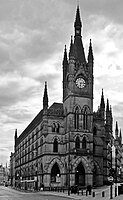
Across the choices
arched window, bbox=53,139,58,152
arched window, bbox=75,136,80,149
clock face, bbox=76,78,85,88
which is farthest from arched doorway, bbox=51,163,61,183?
clock face, bbox=76,78,85,88

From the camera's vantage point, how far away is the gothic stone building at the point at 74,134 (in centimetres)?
8894

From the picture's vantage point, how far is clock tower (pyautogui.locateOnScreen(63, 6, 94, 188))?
89.1m

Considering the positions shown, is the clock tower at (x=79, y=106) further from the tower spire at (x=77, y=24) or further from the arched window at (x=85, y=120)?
the tower spire at (x=77, y=24)

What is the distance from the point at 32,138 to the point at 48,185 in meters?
29.3

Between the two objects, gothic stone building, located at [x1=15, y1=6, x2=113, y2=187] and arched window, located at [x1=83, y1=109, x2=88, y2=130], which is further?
arched window, located at [x1=83, y1=109, x2=88, y2=130]

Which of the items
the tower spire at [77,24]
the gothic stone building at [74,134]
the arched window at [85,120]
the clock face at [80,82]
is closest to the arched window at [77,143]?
the gothic stone building at [74,134]

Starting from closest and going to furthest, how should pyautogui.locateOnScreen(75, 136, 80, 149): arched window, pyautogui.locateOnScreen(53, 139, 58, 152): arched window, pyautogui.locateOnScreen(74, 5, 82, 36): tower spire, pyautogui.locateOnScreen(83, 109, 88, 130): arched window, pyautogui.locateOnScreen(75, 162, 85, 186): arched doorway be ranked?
pyautogui.locateOnScreen(75, 162, 85, 186): arched doorway → pyautogui.locateOnScreen(75, 136, 80, 149): arched window → pyautogui.locateOnScreen(83, 109, 88, 130): arched window → pyautogui.locateOnScreen(53, 139, 58, 152): arched window → pyautogui.locateOnScreen(74, 5, 82, 36): tower spire

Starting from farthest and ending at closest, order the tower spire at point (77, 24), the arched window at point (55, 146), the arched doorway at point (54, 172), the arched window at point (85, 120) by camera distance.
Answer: the tower spire at point (77, 24) < the arched window at point (55, 146) < the arched window at point (85, 120) < the arched doorway at point (54, 172)

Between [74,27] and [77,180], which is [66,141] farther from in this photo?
[74,27]

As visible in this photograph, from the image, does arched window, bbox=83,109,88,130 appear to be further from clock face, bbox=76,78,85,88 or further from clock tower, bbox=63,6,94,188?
clock face, bbox=76,78,85,88

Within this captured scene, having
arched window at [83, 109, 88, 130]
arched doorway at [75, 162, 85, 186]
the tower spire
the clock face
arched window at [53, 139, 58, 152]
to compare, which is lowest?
arched doorway at [75, 162, 85, 186]

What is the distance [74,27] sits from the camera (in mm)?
101125

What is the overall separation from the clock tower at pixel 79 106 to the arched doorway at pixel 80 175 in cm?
23

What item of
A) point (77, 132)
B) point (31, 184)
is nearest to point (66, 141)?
point (77, 132)
